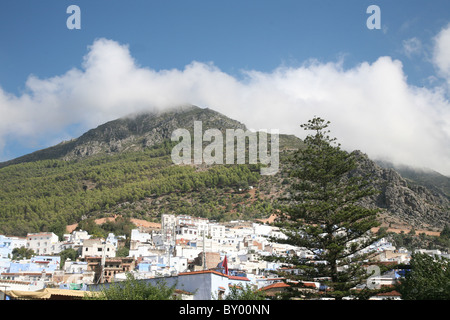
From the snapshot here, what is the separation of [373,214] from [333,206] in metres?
1.94

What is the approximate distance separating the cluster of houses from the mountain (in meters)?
11.3

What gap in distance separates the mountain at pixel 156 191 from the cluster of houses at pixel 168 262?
11343mm

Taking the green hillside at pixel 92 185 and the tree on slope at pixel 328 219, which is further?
the green hillside at pixel 92 185

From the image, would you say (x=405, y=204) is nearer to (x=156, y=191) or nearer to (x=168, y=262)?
(x=156, y=191)

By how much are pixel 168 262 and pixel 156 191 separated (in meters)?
60.0

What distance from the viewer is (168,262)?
4381cm

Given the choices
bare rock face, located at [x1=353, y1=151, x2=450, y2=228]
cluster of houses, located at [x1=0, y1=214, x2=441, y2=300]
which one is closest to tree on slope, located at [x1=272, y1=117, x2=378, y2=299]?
cluster of houses, located at [x1=0, y1=214, x2=441, y2=300]

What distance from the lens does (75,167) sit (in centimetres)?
12925

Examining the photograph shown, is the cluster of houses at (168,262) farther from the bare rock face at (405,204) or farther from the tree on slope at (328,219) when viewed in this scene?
the bare rock face at (405,204)

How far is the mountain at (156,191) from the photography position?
84938mm
